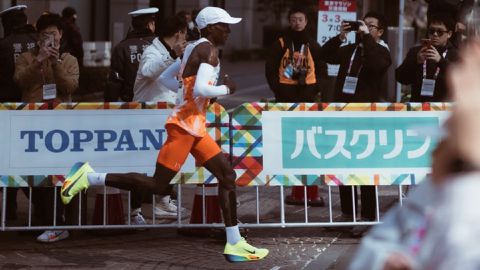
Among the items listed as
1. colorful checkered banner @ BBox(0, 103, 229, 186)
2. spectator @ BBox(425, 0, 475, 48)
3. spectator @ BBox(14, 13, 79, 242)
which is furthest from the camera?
spectator @ BBox(425, 0, 475, 48)

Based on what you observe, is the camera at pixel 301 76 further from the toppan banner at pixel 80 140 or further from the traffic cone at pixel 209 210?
the toppan banner at pixel 80 140

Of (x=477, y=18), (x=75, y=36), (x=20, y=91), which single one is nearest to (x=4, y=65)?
(x=20, y=91)

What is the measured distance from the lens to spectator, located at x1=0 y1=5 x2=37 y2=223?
29.8 feet

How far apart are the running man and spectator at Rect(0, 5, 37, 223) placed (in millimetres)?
1868

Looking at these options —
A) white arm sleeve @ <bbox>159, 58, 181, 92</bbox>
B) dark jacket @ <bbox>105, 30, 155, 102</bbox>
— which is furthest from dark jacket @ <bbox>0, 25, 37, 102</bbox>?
white arm sleeve @ <bbox>159, 58, 181, 92</bbox>

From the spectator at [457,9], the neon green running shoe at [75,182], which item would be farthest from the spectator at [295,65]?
the neon green running shoe at [75,182]

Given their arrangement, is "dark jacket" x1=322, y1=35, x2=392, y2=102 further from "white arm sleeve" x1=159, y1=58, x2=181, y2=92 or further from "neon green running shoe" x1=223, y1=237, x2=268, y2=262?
"neon green running shoe" x1=223, y1=237, x2=268, y2=262

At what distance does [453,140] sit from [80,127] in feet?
19.8

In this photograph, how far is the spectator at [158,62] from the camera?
28.7 feet

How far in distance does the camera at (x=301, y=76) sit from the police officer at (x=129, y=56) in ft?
5.24

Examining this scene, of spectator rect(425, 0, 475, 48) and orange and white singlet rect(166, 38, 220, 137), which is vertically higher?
spectator rect(425, 0, 475, 48)

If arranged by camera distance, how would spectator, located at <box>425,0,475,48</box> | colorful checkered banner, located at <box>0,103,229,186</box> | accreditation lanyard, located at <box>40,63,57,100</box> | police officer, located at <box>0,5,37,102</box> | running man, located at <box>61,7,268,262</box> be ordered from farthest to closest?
spectator, located at <box>425,0,475,48</box>, police officer, located at <box>0,5,37,102</box>, accreditation lanyard, located at <box>40,63,57,100</box>, colorful checkered banner, located at <box>0,103,229,186</box>, running man, located at <box>61,7,268,262</box>

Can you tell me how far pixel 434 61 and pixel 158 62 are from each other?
2369 millimetres

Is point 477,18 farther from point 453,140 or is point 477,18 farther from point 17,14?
point 453,140
